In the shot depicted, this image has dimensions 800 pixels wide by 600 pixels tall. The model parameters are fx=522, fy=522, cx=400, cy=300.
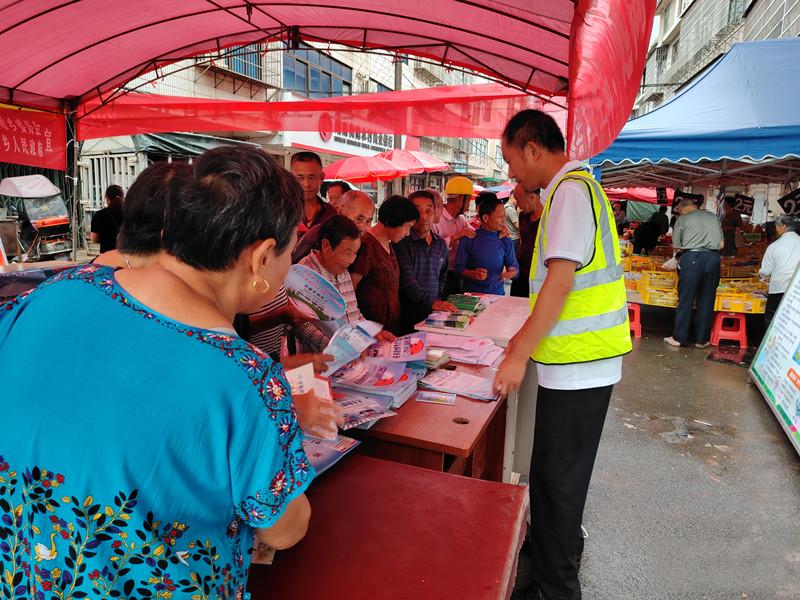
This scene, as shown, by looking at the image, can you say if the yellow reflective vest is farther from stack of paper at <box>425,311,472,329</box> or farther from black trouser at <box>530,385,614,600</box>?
stack of paper at <box>425,311,472,329</box>

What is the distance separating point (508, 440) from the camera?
9.14ft

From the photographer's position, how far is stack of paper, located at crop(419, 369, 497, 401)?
1.99 metres

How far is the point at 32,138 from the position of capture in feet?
16.3

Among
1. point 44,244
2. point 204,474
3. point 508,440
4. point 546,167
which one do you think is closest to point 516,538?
point 204,474

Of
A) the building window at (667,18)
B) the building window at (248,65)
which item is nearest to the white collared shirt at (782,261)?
the building window at (248,65)

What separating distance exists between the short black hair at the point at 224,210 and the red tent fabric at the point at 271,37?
2.00 meters

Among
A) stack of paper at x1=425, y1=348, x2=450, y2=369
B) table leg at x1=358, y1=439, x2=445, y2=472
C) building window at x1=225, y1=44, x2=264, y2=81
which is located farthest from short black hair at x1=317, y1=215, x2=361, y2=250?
building window at x1=225, y1=44, x2=264, y2=81

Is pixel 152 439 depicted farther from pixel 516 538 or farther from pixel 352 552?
pixel 516 538

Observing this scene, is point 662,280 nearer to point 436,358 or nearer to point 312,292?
point 436,358

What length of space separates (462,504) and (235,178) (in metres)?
0.95

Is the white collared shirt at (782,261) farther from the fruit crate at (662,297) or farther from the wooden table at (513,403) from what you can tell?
the wooden table at (513,403)

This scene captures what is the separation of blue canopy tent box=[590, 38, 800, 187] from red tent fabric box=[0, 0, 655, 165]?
1562mm

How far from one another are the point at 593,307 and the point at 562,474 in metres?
0.63

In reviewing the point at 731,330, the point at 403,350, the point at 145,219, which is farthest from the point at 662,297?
the point at 145,219
